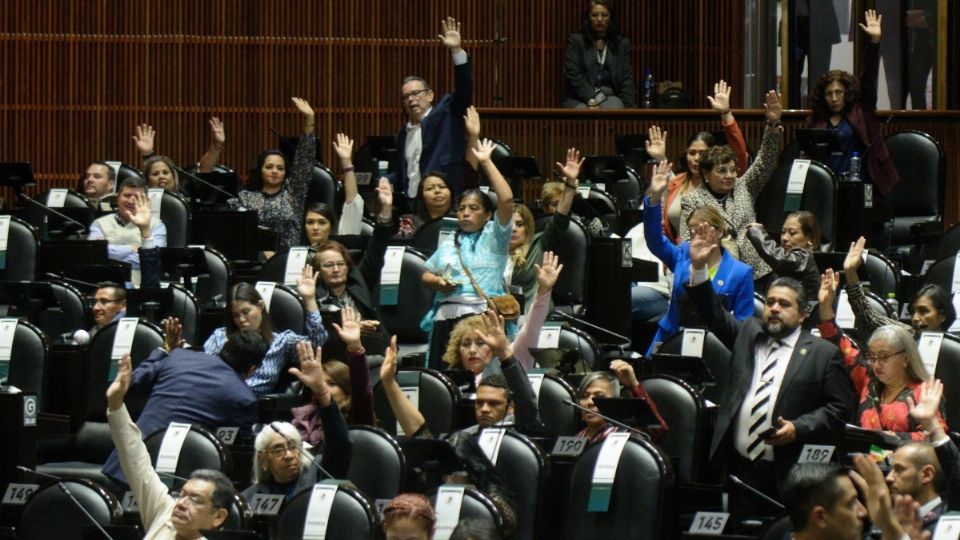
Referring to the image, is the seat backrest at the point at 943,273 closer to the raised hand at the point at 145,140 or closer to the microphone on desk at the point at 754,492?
the microphone on desk at the point at 754,492

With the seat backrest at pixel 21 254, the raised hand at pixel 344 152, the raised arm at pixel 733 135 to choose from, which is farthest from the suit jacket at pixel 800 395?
the seat backrest at pixel 21 254

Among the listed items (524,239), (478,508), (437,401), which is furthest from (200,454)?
(524,239)

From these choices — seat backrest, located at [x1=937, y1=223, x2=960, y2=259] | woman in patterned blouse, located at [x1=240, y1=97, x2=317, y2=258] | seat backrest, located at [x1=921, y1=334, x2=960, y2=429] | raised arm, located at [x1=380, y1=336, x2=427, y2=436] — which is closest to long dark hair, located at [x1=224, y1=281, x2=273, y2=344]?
raised arm, located at [x1=380, y1=336, x2=427, y2=436]

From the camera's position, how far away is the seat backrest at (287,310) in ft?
24.0

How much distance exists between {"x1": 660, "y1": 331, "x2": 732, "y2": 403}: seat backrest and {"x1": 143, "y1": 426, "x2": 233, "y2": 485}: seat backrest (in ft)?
5.43

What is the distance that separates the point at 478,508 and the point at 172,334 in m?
1.95

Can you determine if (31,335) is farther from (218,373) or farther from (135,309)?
(218,373)

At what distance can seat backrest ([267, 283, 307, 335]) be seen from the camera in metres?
7.32

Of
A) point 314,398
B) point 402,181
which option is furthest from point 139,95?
point 314,398

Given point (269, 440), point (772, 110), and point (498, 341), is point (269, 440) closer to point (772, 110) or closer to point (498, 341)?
point (498, 341)

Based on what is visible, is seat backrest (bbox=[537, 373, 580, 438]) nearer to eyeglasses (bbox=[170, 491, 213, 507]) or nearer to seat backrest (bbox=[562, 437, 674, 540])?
seat backrest (bbox=[562, 437, 674, 540])

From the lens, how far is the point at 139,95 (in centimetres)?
1120

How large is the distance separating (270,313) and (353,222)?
154 cm

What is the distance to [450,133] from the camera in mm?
8922
